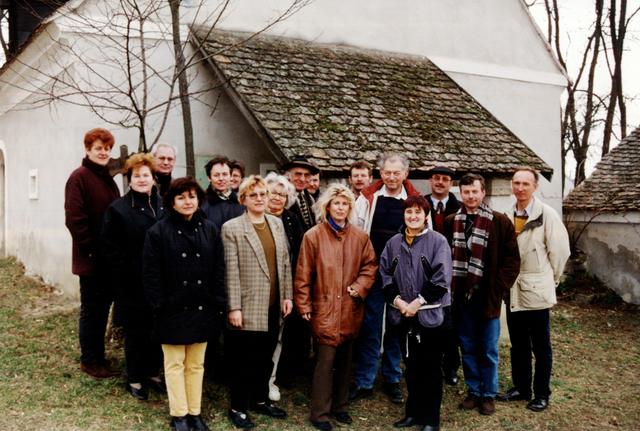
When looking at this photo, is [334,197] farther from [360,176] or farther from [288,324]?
[288,324]

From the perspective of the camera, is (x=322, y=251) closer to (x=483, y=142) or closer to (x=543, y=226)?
(x=543, y=226)

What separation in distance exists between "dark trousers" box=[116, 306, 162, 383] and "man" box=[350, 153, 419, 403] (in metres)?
1.84

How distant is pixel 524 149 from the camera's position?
915cm

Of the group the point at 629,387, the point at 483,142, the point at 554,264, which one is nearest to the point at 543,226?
the point at 554,264

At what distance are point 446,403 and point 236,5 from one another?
633 centimetres

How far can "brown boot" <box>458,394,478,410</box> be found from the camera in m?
5.74

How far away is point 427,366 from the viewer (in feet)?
16.7

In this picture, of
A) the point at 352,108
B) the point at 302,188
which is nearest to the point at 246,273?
the point at 302,188

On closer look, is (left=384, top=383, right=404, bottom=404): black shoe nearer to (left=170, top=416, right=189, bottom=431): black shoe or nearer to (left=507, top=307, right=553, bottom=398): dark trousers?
(left=507, top=307, right=553, bottom=398): dark trousers

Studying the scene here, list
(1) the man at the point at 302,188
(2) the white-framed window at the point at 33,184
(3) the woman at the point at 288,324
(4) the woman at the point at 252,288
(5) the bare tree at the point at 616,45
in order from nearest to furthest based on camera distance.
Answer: (4) the woman at the point at 252,288 < (3) the woman at the point at 288,324 < (1) the man at the point at 302,188 < (2) the white-framed window at the point at 33,184 < (5) the bare tree at the point at 616,45

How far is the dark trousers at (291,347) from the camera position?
5.90 metres

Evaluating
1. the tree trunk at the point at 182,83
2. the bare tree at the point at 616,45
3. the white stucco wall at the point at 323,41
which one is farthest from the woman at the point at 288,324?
the bare tree at the point at 616,45

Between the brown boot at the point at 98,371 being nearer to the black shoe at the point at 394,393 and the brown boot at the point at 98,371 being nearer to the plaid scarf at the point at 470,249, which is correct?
the black shoe at the point at 394,393

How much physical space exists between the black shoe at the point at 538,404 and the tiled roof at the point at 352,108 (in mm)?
3072
